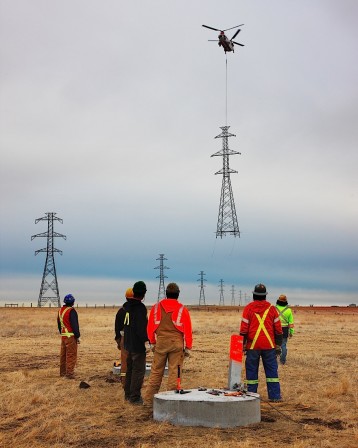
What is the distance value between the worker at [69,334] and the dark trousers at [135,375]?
11.5 feet

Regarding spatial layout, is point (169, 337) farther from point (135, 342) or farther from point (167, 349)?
point (135, 342)

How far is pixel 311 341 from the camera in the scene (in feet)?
94.0

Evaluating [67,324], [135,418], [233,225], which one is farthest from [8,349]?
[233,225]

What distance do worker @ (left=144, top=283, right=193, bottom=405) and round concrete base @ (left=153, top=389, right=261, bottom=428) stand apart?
1.21 meters

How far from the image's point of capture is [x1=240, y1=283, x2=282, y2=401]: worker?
456 inches

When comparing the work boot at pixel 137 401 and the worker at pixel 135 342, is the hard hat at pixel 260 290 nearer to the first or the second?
the worker at pixel 135 342

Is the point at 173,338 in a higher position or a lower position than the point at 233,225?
lower

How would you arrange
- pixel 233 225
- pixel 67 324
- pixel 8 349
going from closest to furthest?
1. pixel 67 324
2. pixel 8 349
3. pixel 233 225

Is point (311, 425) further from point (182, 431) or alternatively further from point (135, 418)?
point (135, 418)

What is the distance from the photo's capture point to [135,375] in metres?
11.5

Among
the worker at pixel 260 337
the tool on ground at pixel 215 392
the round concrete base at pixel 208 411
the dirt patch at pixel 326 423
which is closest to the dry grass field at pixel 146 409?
the dirt patch at pixel 326 423

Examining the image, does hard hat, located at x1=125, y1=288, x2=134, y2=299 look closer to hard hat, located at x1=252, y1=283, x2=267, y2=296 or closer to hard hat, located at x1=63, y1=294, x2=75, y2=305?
hard hat, located at x1=252, y1=283, x2=267, y2=296

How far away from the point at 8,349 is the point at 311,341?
1365 cm

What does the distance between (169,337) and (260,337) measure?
186cm
